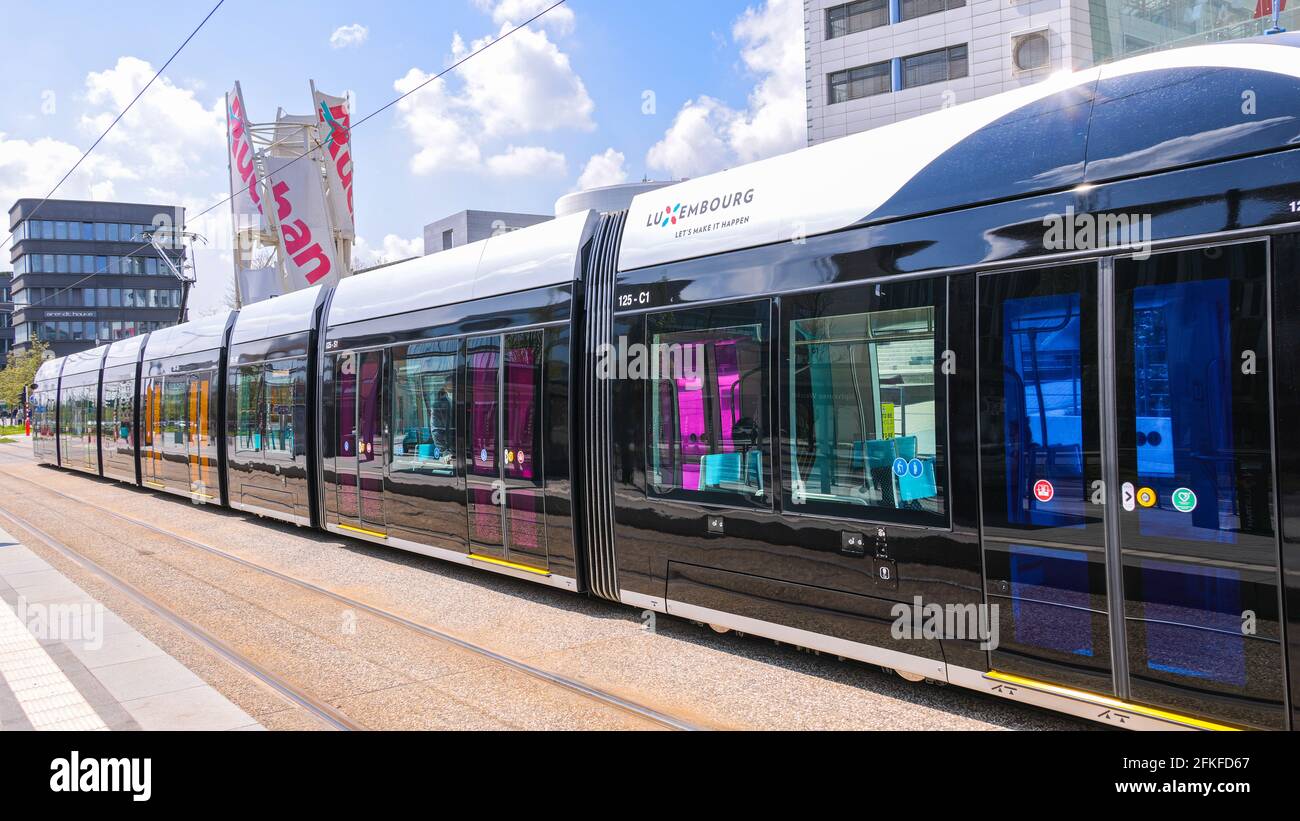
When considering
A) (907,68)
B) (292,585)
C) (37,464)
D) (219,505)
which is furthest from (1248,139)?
(37,464)

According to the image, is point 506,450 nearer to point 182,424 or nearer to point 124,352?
point 182,424

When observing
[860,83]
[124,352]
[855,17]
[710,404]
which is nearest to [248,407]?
[124,352]

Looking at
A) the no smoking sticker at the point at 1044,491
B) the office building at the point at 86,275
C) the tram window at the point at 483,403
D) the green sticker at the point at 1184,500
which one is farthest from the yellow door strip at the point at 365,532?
the office building at the point at 86,275

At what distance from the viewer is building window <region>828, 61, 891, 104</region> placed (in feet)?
125

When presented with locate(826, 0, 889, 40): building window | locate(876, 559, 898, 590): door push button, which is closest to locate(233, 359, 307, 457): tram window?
locate(876, 559, 898, 590): door push button

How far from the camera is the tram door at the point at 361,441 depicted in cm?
1124

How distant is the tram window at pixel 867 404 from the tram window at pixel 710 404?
309 mm

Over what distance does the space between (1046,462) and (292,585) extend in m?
7.92

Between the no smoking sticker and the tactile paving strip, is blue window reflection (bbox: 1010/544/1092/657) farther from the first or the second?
the tactile paving strip

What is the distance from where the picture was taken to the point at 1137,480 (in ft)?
14.4

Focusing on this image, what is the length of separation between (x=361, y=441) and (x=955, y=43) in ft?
107

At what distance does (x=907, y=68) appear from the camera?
37.6m

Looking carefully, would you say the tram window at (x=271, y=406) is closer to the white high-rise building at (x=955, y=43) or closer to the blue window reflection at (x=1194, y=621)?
the blue window reflection at (x=1194, y=621)

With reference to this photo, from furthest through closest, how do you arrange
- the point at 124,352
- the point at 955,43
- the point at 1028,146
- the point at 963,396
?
the point at 955,43 → the point at 124,352 → the point at 963,396 → the point at 1028,146
